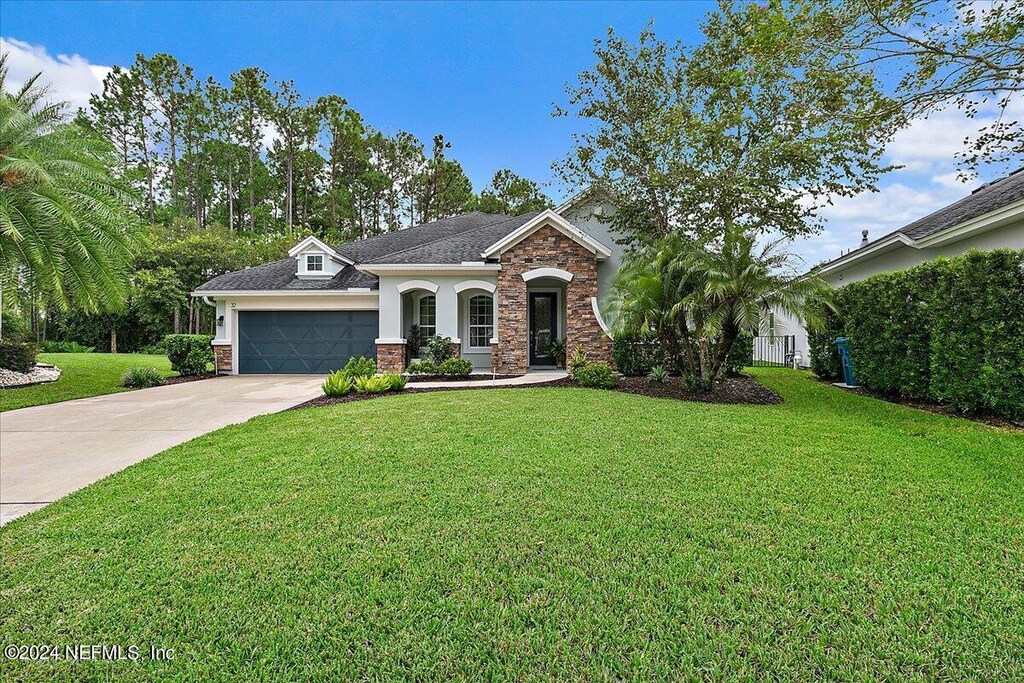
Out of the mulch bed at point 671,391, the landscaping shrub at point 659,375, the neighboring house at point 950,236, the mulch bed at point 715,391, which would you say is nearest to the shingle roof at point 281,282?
the mulch bed at point 671,391

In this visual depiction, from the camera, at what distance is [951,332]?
7898 millimetres

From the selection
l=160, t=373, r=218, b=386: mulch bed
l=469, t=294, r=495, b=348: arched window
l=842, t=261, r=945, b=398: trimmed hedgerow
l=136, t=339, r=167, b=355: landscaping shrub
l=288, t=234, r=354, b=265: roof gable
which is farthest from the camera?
l=136, t=339, r=167, b=355: landscaping shrub

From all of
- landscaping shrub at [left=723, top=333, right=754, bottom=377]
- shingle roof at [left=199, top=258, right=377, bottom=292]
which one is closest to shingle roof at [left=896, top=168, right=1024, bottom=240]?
landscaping shrub at [left=723, top=333, right=754, bottom=377]

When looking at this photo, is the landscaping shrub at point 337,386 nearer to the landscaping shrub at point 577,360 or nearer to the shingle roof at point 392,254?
the shingle roof at point 392,254

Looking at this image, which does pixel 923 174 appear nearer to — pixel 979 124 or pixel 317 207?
pixel 979 124

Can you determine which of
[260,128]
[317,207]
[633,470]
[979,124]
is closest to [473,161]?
[317,207]

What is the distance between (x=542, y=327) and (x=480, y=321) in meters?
2.14

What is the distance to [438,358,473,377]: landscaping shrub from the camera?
1335cm

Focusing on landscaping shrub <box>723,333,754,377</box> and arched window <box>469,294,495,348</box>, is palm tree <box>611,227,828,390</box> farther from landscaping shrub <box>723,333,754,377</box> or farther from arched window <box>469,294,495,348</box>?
arched window <box>469,294,495,348</box>

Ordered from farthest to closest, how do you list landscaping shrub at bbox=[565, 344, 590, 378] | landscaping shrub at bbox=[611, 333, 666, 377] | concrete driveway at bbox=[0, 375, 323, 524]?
landscaping shrub at bbox=[611, 333, 666, 377] → landscaping shrub at bbox=[565, 344, 590, 378] → concrete driveway at bbox=[0, 375, 323, 524]

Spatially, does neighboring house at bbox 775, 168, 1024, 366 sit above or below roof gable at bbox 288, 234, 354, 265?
below

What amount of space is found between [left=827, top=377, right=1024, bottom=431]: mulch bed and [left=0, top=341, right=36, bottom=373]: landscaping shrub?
2246 cm

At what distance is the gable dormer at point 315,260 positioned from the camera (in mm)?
16922

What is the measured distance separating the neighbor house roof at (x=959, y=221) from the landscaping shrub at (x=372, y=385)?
399 inches
